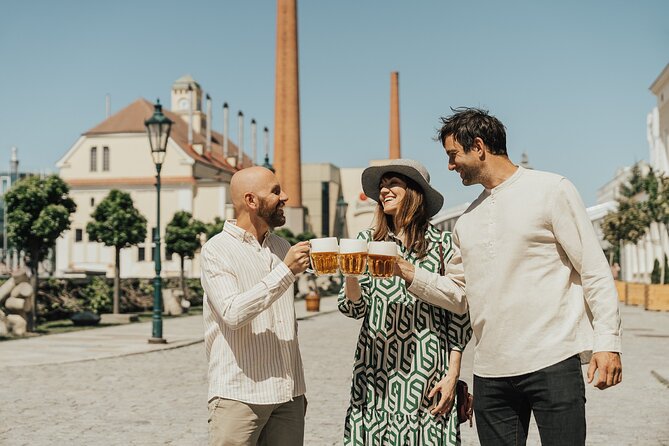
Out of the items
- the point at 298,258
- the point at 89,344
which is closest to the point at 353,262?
the point at 298,258

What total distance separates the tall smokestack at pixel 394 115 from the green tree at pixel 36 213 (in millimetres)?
60675

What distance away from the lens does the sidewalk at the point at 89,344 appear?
50.0ft

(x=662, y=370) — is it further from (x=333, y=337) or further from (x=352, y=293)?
(x=352, y=293)

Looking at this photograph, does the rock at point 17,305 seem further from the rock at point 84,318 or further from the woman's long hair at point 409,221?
the woman's long hair at point 409,221

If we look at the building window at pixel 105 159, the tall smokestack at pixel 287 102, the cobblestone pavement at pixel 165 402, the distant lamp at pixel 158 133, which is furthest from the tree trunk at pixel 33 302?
the building window at pixel 105 159

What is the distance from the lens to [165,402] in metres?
10.0

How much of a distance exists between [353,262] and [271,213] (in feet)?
1.77

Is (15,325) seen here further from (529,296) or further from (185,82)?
(185,82)

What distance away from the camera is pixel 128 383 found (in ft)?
39.2

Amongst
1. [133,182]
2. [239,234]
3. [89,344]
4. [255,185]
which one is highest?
[133,182]

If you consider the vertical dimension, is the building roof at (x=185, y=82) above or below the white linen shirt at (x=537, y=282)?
above

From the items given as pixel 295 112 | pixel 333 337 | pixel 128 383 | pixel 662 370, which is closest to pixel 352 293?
pixel 128 383

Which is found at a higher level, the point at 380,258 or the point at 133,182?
the point at 133,182

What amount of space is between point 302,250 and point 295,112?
5808 centimetres
